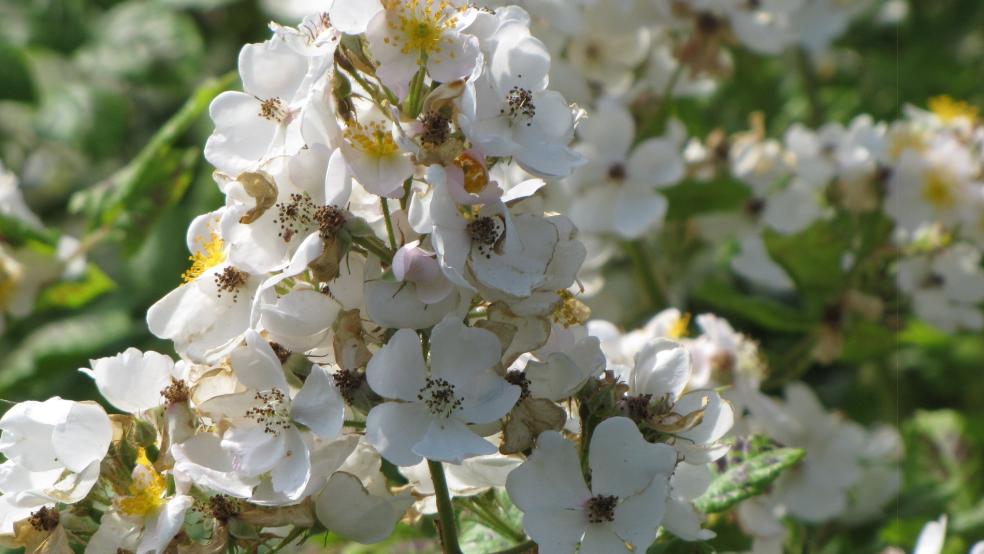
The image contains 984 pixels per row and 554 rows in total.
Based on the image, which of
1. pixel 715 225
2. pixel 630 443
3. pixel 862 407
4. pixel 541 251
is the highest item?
pixel 541 251

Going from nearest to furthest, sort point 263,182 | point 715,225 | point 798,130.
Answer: point 263,182
point 798,130
point 715,225

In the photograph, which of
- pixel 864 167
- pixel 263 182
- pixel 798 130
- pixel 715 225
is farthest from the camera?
pixel 715 225

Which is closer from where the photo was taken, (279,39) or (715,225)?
(279,39)

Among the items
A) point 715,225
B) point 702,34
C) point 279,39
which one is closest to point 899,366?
point 715,225

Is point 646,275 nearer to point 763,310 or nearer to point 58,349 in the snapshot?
point 763,310

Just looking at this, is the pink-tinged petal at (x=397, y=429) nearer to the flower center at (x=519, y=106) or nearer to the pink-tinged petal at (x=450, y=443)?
the pink-tinged petal at (x=450, y=443)

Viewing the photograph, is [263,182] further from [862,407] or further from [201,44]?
[862,407]

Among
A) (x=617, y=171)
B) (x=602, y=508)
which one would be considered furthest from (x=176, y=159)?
(x=602, y=508)

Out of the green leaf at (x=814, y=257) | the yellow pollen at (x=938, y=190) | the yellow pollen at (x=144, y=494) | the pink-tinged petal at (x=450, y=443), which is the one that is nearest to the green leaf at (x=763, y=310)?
the green leaf at (x=814, y=257)
